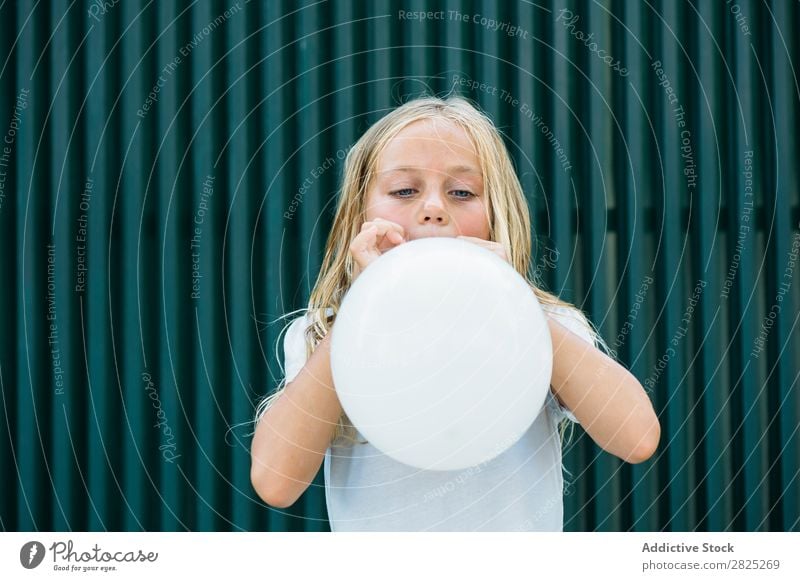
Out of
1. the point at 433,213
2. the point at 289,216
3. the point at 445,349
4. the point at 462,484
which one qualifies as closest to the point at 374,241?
the point at 433,213

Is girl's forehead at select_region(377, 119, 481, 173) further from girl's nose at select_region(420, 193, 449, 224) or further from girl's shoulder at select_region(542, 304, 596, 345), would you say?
girl's shoulder at select_region(542, 304, 596, 345)

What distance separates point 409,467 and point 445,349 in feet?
1.03

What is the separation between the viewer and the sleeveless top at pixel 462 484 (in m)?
0.97

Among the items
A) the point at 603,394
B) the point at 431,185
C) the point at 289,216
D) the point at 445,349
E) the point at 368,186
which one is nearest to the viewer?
the point at 445,349

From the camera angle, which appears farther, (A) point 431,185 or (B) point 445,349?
(A) point 431,185

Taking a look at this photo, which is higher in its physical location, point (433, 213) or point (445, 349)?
point (433, 213)

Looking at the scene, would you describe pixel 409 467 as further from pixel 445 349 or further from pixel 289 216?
pixel 289 216

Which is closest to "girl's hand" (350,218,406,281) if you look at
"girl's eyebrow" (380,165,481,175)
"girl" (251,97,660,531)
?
"girl" (251,97,660,531)

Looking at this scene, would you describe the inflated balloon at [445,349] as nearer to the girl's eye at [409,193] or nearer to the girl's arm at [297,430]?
the girl's arm at [297,430]

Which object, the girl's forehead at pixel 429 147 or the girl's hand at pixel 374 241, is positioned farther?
the girl's forehead at pixel 429 147

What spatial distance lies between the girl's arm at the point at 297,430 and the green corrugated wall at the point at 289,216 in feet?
2.27

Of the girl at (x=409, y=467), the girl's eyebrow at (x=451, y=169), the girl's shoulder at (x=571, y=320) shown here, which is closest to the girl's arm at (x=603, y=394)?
the girl at (x=409, y=467)

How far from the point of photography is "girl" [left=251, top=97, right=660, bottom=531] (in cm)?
85

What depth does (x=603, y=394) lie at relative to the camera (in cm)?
84
